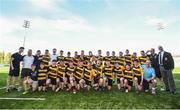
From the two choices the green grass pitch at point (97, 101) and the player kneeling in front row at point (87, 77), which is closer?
the green grass pitch at point (97, 101)

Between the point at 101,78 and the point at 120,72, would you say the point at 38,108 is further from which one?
the point at 120,72

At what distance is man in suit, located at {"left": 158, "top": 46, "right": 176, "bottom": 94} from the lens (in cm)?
945

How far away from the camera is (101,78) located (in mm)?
10188

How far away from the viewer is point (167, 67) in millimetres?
9672

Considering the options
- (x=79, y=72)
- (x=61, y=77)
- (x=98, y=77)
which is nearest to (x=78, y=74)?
(x=79, y=72)

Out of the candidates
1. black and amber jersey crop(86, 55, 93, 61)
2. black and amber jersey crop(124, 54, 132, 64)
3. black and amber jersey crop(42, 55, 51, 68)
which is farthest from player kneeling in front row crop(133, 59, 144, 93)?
black and amber jersey crop(42, 55, 51, 68)

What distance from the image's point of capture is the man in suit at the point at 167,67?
9453 mm

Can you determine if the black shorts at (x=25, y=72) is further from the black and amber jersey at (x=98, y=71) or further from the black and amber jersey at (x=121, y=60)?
the black and amber jersey at (x=121, y=60)

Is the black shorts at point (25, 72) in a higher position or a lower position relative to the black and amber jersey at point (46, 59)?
lower

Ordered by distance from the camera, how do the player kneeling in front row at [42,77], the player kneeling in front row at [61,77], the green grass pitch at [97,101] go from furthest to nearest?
the player kneeling in front row at [61,77], the player kneeling in front row at [42,77], the green grass pitch at [97,101]

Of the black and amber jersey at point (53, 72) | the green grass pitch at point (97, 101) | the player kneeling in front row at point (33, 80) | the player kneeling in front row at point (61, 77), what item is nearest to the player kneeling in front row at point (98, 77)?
the green grass pitch at point (97, 101)

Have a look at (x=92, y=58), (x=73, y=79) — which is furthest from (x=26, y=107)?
(x=92, y=58)

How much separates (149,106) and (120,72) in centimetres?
331

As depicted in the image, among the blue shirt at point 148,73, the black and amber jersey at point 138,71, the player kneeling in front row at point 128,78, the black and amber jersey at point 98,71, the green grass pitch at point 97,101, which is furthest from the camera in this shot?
the black and amber jersey at point 98,71
